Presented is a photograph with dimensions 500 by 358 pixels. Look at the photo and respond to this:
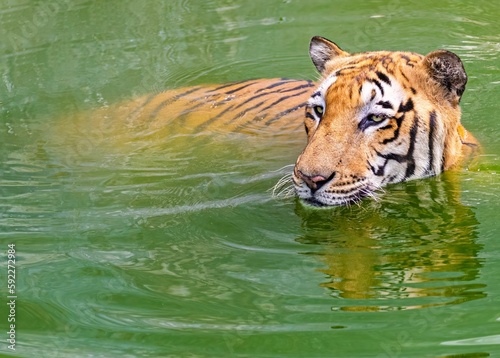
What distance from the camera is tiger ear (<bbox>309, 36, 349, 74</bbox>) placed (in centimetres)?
414

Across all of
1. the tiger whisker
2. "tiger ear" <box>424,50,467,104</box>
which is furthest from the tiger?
the tiger whisker

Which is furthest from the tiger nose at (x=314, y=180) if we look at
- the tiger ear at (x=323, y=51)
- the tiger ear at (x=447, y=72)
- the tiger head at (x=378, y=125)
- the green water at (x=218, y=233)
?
the tiger ear at (x=323, y=51)

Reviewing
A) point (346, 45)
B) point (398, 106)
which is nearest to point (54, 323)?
point (398, 106)

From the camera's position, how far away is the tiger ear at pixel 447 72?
145 inches

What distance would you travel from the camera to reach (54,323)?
300 centimetres

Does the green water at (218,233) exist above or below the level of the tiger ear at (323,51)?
below

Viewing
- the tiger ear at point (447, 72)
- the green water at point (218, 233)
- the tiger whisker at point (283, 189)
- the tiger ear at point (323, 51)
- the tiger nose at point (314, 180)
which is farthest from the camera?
the tiger ear at point (323, 51)

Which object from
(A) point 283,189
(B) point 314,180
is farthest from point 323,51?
(B) point 314,180

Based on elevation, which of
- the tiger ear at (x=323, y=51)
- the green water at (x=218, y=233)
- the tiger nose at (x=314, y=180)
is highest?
the tiger ear at (x=323, y=51)

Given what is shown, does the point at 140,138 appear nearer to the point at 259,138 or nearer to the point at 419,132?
the point at 259,138

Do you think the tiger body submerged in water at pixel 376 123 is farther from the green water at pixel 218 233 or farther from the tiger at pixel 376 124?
the green water at pixel 218 233

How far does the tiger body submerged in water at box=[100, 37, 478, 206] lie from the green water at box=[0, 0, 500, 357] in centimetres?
16

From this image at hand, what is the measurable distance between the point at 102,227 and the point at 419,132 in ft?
4.22

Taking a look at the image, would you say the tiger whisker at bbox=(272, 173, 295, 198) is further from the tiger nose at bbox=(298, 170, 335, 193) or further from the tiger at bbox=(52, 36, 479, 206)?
the tiger nose at bbox=(298, 170, 335, 193)
